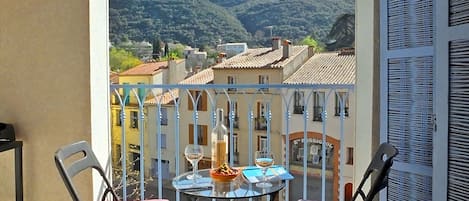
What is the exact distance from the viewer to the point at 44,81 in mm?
2789

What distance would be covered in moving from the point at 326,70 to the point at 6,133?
81.0 inches

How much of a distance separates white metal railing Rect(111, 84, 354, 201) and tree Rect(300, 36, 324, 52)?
33 centimetres

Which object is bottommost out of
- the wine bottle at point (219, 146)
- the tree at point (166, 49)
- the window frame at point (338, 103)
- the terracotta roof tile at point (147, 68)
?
the wine bottle at point (219, 146)

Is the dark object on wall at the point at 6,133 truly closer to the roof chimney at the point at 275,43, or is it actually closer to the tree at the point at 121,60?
the tree at the point at 121,60

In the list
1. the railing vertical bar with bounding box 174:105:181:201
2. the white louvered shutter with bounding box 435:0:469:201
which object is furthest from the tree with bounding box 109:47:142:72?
the white louvered shutter with bounding box 435:0:469:201

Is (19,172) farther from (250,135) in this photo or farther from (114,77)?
(250,135)

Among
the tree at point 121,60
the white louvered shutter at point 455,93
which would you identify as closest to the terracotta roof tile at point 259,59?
the tree at point 121,60

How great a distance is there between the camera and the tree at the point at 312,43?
10.4 feet

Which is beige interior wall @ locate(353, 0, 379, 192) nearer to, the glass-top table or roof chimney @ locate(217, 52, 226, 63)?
the glass-top table

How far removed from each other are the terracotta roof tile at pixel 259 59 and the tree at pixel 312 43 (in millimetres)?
44

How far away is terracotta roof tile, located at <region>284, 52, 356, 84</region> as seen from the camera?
2953mm

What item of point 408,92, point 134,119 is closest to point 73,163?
point 134,119

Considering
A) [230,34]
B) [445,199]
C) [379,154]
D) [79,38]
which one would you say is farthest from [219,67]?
[445,199]

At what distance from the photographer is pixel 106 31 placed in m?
2.88
